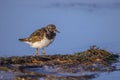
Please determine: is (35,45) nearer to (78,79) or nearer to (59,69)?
(59,69)

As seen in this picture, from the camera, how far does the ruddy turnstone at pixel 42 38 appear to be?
13999mm

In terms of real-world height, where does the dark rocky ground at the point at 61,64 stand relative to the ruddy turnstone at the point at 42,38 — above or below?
below

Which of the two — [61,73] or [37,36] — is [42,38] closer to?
[37,36]

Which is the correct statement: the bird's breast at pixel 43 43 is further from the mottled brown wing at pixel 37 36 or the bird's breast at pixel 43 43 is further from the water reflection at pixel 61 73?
the water reflection at pixel 61 73

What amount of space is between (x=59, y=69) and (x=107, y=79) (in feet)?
4.53

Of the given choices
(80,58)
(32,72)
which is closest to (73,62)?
(80,58)

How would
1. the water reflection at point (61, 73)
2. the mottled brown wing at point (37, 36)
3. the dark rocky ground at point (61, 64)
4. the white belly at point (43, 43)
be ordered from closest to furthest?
the water reflection at point (61, 73)
the dark rocky ground at point (61, 64)
the white belly at point (43, 43)
the mottled brown wing at point (37, 36)

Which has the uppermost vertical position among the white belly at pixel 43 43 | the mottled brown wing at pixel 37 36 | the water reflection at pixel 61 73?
the mottled brown wing at pixel 37 36

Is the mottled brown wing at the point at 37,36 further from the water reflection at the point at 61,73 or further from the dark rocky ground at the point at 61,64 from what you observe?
the water reflection at the point at 61,73

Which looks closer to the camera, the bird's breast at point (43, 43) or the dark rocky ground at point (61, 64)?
the dark rocky ground at point (61, 64)

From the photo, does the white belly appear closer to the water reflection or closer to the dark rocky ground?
the dark rocky ground

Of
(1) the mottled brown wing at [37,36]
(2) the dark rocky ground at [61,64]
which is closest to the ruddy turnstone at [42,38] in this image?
(1) the mottled brown wing at [37,36]

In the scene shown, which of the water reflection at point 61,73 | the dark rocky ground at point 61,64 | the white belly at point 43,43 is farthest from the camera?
the white belly at point 43,43

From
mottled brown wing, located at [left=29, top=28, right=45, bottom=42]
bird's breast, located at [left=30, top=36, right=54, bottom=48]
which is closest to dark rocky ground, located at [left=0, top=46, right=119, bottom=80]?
bird's breast, located at [left=30, top=36, right=54, bottom=48]
